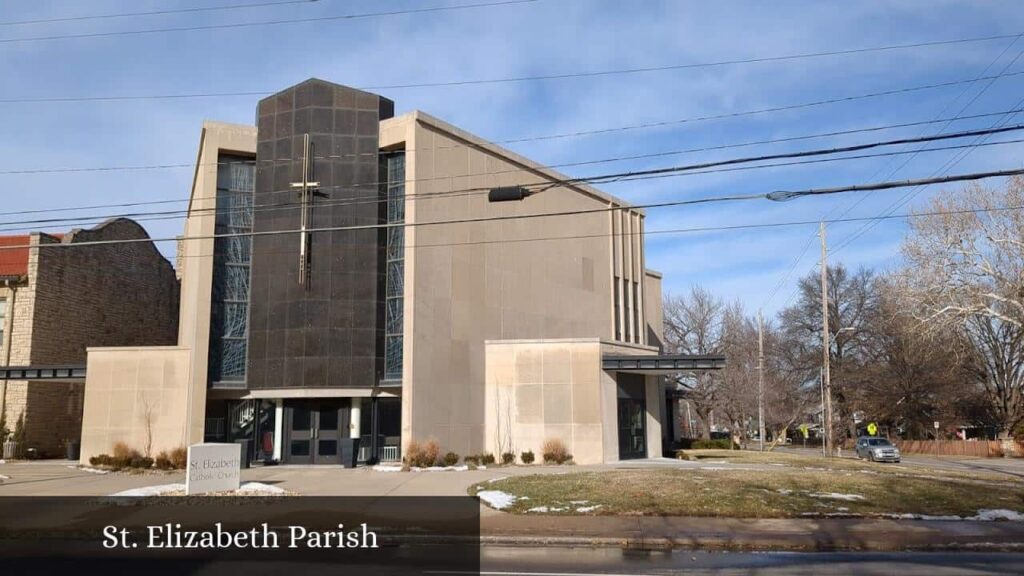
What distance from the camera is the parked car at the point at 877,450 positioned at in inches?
1807

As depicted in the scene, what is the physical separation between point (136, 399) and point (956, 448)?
194ft

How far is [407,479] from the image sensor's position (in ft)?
78.7

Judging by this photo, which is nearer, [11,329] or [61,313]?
[11,329]

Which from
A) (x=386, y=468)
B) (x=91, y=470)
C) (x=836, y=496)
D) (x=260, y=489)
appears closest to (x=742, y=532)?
(x=836, y=496)

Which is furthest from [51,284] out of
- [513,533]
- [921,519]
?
[921,519]

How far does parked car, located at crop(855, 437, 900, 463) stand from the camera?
45.9m

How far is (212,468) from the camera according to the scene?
1892cm

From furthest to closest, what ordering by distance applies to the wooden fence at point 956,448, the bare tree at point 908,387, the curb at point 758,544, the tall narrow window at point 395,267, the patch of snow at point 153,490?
the bare tree at point 908,387
the wooden fence at point 956,448
the tall narrow window at point 395,267
the patch of snow at point 153,490
the curb at point 758,544

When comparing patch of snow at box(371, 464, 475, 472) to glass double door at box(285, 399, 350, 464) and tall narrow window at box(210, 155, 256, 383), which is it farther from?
tall narrow window at box(210, 155, 256, 383)

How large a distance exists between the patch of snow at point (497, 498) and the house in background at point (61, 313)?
2199 centimetres

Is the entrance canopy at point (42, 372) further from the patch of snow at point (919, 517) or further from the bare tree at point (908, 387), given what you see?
the bare tree at point (908, 387)

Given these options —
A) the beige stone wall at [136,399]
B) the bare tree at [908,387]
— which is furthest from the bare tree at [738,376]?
the beige stone wall at [136,399]

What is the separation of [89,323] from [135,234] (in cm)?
633

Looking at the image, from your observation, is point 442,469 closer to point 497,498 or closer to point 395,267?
point 395,267
